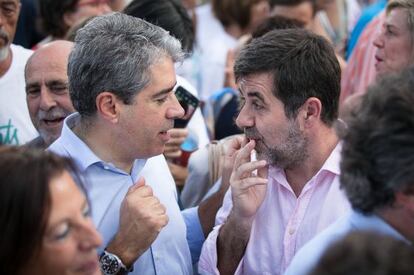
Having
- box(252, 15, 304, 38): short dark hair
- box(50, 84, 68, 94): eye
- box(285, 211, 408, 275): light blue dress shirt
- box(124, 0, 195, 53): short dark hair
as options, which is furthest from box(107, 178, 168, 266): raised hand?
box(124, 0, 195, 53): short dark hair

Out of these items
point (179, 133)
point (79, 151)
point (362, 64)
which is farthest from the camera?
point (362, 64)

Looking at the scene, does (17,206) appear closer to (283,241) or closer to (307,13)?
(283,241)

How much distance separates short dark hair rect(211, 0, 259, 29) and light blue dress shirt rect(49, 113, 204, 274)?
3.99 meters

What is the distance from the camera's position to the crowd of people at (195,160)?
248cm

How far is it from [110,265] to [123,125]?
55cm

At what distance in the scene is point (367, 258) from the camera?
1.94 meters

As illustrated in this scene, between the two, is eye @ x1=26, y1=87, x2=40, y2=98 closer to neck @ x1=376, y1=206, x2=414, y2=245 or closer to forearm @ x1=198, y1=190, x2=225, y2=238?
forearm @ x1=198, y1=190, x2=225, y2=238

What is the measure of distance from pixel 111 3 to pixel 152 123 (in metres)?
3.90

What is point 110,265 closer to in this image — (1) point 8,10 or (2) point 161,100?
(2) point 161,100

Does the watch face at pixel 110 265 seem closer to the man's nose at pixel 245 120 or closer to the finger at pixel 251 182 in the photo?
the finger at pixel 251 182

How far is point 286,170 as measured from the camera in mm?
3686

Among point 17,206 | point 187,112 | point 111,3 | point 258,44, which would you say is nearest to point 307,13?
point 111,3

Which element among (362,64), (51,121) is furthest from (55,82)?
(362,64)

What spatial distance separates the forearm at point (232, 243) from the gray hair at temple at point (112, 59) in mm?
663
